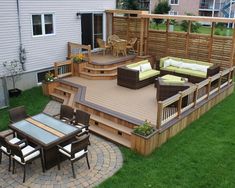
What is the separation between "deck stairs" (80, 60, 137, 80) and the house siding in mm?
1750

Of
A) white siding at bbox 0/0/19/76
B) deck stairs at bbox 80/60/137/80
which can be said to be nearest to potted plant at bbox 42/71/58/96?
deck stairs at bbox 80/60/137/80

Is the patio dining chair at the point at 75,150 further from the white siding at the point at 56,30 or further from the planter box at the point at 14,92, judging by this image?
the white siding at the point at 56,30

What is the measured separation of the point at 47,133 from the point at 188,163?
3.60 meters

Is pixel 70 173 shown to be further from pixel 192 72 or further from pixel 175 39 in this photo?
pixel 175 39

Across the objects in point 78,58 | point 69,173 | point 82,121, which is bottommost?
point 69,173

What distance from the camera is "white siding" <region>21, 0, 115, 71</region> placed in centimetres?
1194

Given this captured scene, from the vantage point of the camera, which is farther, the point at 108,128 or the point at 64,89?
the point at 64,89

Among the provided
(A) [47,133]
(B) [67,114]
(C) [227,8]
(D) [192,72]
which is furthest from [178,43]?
(C) [227,8]

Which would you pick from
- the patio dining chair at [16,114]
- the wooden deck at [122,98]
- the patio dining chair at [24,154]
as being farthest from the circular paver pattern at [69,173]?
the wooden deck at [122,98]

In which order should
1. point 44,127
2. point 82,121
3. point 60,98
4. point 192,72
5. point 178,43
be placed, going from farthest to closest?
1. point 178,43
2. point 192,72
3. point 60,98
4. point 82,121
5. point 44,127

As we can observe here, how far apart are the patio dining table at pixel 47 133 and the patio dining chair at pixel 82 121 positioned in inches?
18.5

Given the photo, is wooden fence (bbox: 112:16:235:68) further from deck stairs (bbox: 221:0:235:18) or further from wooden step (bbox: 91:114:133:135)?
deck stairs (bbox: 221:0:235:18)

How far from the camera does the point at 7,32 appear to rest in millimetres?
11258

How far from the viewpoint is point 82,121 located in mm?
7754
